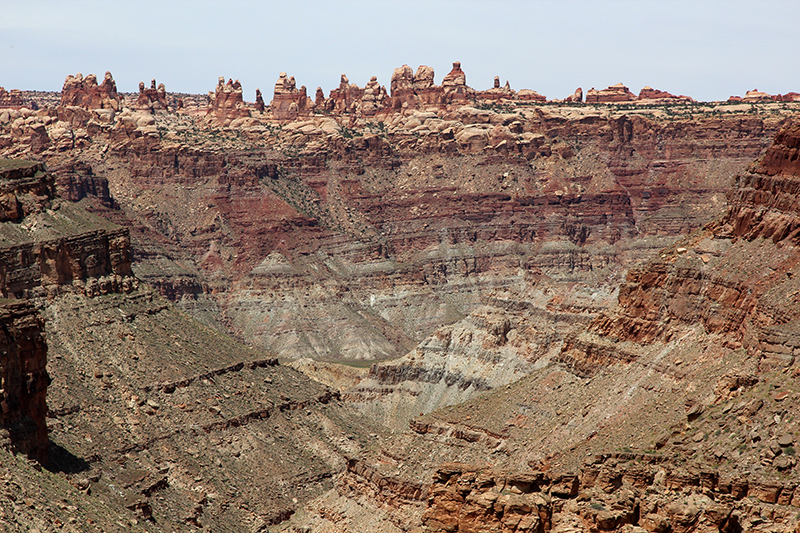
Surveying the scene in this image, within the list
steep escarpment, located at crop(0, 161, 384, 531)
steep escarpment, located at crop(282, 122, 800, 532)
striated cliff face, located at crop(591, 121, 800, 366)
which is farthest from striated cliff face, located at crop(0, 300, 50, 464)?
striated cliff face, located at crop(591, 121, 800, 366)

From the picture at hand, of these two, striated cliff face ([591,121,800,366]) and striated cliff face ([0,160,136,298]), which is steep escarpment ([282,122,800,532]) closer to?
striated cliff face ([591,121,800,366])

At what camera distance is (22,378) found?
283 ft

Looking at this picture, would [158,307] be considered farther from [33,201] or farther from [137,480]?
[137,480]

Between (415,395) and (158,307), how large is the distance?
28027 mm

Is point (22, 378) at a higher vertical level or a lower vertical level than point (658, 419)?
lower

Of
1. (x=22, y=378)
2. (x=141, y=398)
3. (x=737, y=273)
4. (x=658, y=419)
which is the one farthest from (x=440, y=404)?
(x=658, y=419)

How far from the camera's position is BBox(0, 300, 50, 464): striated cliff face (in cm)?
8419

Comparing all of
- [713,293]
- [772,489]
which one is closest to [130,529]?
[713,293]

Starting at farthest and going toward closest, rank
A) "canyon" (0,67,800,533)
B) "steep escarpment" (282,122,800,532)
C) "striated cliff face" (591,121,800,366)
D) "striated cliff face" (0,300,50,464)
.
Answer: "striated cliff face" (0,300,50,464) → "striated cliff face" (591,121,800,366) → "canyon" (0,67,800,533) → "steep escarpment" (282,122,800,532)

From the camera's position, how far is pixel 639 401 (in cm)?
7256

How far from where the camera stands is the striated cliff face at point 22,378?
276 ft

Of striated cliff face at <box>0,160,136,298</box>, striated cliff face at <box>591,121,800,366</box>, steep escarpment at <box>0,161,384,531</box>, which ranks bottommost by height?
steep escarpment at <box>0,161,384,531</box>

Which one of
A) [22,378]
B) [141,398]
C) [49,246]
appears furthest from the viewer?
[49,246]

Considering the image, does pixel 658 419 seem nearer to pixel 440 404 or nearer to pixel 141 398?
pixel 141 398
